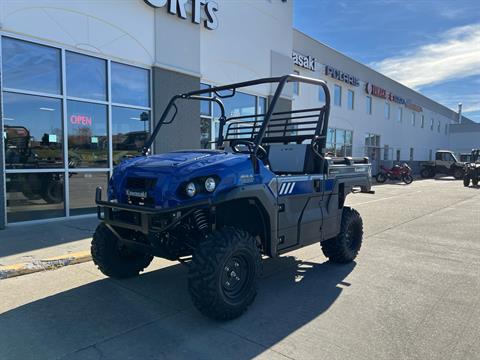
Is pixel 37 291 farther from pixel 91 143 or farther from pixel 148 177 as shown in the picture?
pixel 91 143

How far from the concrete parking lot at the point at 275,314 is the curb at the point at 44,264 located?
140 mm

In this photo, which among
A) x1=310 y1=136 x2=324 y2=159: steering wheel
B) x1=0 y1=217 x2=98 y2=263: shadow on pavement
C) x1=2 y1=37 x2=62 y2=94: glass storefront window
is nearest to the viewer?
x1=310 y1=136 x2=324 y2=159: steering wheel

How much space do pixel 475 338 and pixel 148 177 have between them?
10.0 ft

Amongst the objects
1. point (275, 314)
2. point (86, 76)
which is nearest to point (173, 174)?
point (275, 314)

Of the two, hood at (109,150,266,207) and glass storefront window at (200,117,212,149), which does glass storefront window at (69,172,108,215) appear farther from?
hood at (109,150,266,207)

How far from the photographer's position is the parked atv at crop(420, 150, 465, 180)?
1063 inches

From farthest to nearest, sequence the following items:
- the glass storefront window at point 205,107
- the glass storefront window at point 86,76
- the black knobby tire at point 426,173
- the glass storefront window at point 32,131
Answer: the black knobby tire at point 426,173 < the glass storefront window at point 205,107 < the glass storefront window at point 86,76 < the glass storefront window at point 32,131

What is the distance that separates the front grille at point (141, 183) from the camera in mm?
3372

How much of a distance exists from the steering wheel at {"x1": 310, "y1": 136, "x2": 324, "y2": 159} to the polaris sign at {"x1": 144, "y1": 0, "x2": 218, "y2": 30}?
21.2 ft

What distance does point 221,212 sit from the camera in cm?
379

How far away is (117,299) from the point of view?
385cm

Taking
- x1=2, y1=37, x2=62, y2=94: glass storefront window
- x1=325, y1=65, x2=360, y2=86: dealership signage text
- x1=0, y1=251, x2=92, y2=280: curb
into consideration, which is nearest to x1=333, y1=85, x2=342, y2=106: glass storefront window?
x1=325, y1=65, x2=360, y2=86: dealership signage text

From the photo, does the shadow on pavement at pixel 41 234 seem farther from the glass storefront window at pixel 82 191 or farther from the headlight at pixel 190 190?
the headlight at pixel 190 190

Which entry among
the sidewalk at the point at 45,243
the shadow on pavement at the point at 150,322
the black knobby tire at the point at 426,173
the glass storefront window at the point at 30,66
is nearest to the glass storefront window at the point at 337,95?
the black knobby tire at the point at 426,173
